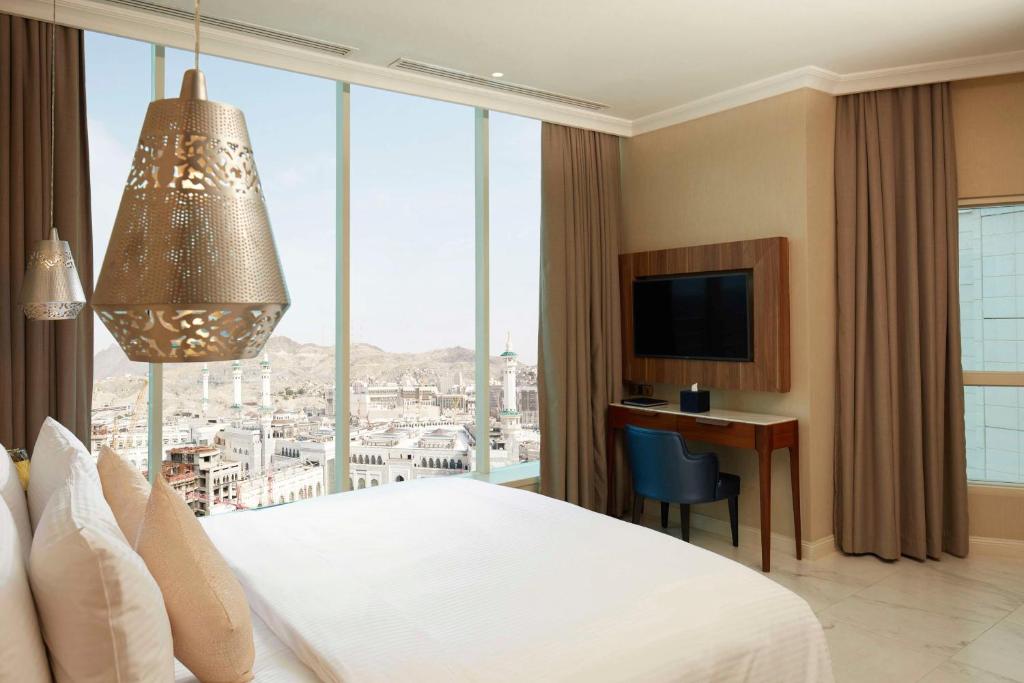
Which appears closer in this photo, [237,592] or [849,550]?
[237,592]

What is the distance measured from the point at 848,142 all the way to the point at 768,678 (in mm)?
3312

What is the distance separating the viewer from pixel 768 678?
1.72 m

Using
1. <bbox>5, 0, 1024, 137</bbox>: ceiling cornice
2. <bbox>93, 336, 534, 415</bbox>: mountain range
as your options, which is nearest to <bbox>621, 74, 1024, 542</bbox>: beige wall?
<bbox>5, 0, 1024, 137</bbox>: ceiling cornice

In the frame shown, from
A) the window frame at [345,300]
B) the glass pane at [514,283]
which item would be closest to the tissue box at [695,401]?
the glass pane at [514,283]

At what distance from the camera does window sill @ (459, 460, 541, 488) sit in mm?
4398

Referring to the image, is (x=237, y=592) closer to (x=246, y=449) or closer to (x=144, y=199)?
(x=144, y=199)

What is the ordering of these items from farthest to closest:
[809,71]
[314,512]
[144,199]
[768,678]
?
[809,71] < [314,512] < [768,678] < [144,199]

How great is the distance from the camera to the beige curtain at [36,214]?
2.79 m

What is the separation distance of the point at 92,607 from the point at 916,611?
3407mm

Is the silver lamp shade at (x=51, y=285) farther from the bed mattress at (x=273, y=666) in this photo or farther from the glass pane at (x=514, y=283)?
the glass pane at (x=514, y=283)

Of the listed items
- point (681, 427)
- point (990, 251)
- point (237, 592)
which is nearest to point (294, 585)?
point (237, 592)

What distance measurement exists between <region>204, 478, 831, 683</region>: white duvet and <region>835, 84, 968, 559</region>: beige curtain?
224 cm

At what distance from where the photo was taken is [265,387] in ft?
11.9

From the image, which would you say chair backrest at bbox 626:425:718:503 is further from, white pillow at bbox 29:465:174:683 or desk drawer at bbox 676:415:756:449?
white pillow at bbox 29:465:174:683
